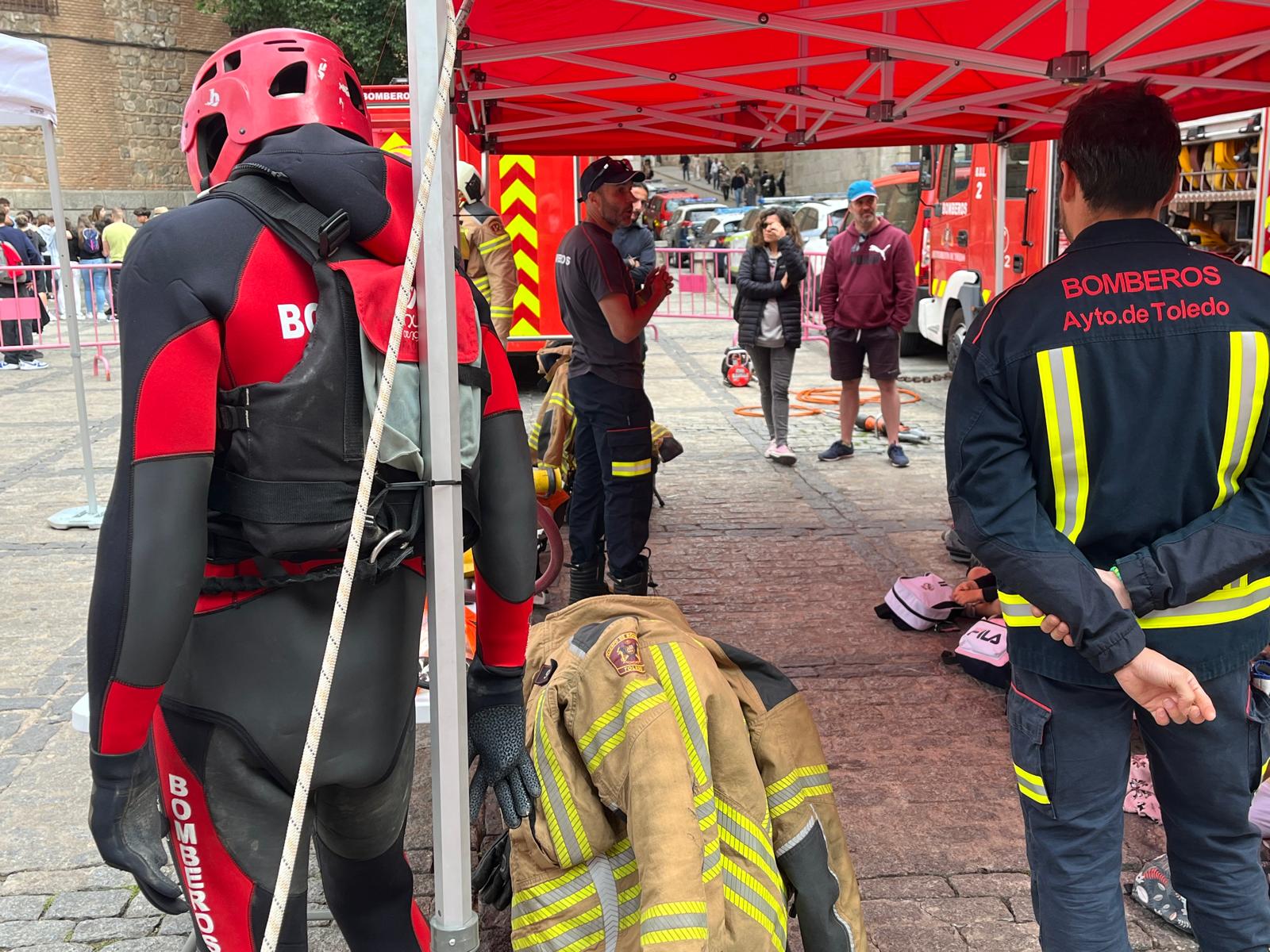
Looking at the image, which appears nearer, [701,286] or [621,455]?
[621,455]

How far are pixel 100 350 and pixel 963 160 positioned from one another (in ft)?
37.2

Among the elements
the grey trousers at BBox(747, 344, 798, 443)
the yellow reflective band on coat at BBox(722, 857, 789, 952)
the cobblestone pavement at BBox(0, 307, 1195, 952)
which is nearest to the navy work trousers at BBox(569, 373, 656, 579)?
the cobblestone pavement at BBox(0, 307, 1195, 952)

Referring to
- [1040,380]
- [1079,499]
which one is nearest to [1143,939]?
[1079,499]

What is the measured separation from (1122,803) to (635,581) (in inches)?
125

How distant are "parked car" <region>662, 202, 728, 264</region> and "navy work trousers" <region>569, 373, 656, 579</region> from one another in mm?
21410

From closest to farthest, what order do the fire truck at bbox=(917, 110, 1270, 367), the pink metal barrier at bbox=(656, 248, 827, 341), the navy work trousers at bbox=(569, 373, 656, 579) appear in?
the navy work trousers at bbox=(569, 373, 656, 579), the fire truck at bbox=(917, 110, 1270, 367), the pink metal barrier at bbox=(656, 248, 827, 341)

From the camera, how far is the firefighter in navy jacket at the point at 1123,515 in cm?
208

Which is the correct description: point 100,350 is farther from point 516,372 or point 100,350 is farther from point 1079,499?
point 1079,499

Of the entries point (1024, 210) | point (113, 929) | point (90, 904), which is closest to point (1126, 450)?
point (113, 929)

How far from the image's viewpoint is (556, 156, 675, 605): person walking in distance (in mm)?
4938

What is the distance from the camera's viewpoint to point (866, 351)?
27.7 ft

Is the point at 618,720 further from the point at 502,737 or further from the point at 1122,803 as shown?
the point at 1122,803

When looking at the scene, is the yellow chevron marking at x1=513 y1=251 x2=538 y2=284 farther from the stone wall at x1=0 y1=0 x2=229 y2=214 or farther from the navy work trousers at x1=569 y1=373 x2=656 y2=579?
the stone wall at x1=0 y1=0 x2=229 y2=214

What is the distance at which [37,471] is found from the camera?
8.65 metres
